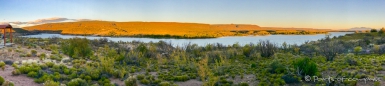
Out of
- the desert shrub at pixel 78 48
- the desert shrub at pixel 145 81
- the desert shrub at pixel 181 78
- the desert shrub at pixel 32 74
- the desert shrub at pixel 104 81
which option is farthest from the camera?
the desert shrub at pixel 78 48

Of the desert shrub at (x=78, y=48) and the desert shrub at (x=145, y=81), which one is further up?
the desert shrub at (x=78, y=48)

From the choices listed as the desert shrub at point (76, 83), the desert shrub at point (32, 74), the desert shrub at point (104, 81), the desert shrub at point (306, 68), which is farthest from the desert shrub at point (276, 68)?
the desert shrub at point (32, 74)

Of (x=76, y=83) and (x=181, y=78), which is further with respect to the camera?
(x=181, y=78)

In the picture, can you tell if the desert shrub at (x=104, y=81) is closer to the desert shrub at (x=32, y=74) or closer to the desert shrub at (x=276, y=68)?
the desert shrub at (x=32, y=74)

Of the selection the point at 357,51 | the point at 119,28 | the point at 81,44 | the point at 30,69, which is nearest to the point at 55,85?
the point at 30,69

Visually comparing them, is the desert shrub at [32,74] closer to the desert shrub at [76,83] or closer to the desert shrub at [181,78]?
the desert shrub at [76,83]

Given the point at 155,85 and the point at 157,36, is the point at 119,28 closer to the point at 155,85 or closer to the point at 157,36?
the point at 157,36

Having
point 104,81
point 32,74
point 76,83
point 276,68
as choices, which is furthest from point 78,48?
point 276,68

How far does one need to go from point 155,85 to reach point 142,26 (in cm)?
6822

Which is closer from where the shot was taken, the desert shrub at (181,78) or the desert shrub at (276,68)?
the desert shrub at (181,78)

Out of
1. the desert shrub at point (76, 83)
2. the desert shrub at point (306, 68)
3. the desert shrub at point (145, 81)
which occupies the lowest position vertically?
the desert shrub at point (145, 81)

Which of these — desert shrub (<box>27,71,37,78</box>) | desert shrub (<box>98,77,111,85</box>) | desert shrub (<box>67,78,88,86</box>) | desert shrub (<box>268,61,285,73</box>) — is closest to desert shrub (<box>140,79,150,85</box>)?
desert shrub (<box>98,77,111,85</box>)

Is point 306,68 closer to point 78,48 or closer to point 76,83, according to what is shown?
point 76,83

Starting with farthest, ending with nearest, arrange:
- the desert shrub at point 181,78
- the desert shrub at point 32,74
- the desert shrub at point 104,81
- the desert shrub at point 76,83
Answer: the desert shrub at point 181,78 → the desert shrub at point 32,74 → the desert shrub at point 104,81 → the desert shrub at point 76,83
